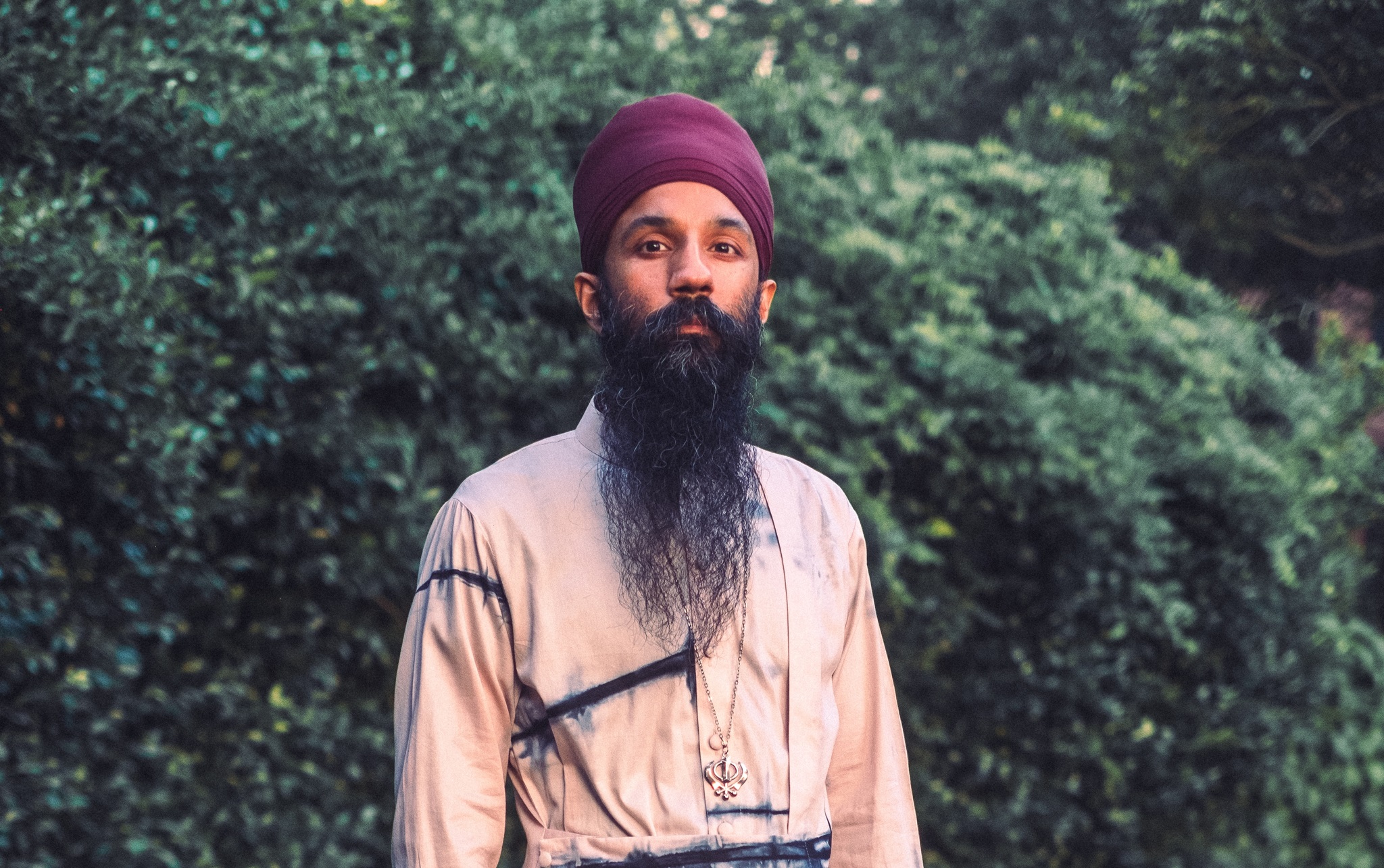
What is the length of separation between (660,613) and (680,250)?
0.63 meters

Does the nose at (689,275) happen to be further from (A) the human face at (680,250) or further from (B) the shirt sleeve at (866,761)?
(B) the shirt sleeve at (866,761)

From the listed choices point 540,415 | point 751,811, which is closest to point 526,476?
point 751,811

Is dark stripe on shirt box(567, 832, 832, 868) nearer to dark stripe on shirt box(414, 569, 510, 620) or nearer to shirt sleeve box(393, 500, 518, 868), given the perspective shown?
shirt sleeve box(393, 500, 518, 868)

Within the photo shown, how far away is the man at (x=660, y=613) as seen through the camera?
1.94 m

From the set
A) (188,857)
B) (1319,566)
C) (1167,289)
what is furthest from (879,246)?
(188,857)

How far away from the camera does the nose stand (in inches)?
82.4

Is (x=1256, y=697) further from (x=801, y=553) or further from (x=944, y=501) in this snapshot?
(x=801, y=553)

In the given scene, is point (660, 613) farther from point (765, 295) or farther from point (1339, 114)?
point (1339, 114)

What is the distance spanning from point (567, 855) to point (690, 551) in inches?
21.2

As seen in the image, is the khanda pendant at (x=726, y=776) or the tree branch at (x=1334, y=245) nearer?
the khanda pendant at (x=726, y=776)

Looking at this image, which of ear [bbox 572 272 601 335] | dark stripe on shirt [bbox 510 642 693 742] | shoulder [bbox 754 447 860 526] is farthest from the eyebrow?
dark stripe on shirt [bbox 510 642 693 742]

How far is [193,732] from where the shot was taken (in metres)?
3.59

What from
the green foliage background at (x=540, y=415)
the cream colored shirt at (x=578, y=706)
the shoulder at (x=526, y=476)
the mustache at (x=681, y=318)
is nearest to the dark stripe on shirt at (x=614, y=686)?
the cream colored shirt at (x=578, y=706)

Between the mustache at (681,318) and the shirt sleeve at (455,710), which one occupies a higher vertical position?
the mustache at (681,318)
